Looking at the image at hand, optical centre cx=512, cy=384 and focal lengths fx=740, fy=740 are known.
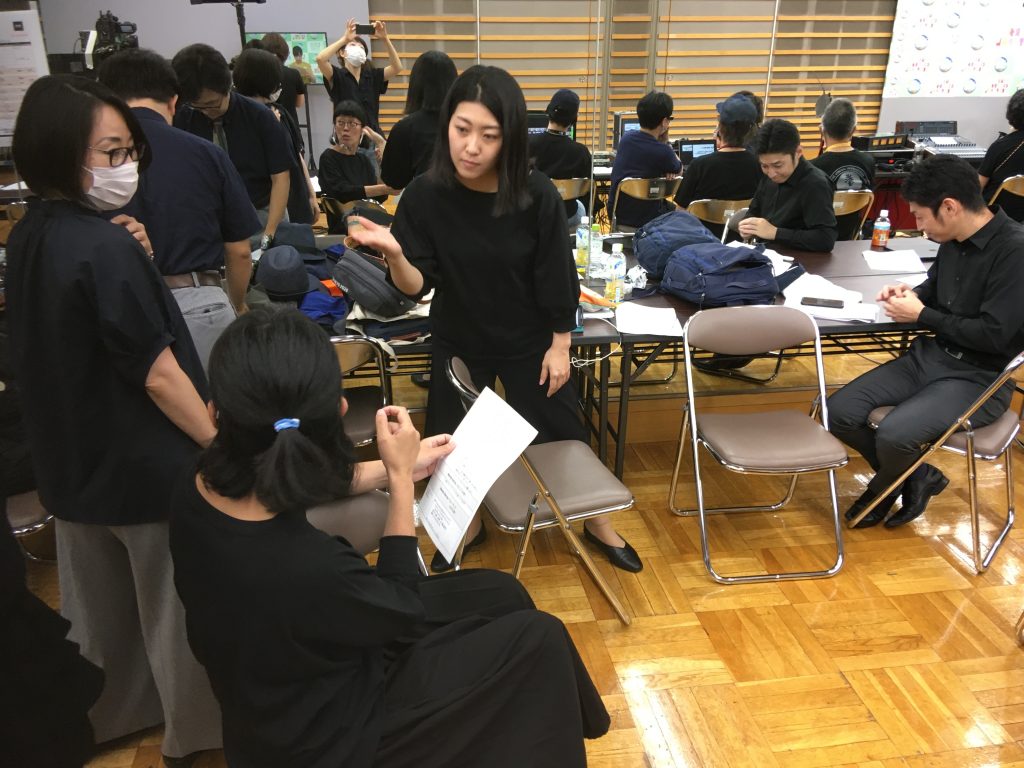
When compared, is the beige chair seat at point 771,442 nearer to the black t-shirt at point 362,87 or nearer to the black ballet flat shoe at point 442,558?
the black ballet flat shoe at point 442,558

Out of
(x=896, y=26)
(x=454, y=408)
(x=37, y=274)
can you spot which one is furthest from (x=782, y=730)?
(x=896, y=26)

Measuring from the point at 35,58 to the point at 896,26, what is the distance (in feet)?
25.9

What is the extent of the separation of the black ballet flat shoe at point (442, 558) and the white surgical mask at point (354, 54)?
4109 mm

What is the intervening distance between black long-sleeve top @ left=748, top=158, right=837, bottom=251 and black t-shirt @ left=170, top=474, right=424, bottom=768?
9.88 ft

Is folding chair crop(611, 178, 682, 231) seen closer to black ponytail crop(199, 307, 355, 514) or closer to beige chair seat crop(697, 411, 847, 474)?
beige chair seat crop(697, 411, 847, 474)

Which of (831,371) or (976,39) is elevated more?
(976,39)

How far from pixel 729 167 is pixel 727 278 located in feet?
5.22

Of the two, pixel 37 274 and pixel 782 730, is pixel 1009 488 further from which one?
pixel 37 274

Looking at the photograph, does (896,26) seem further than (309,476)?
Yes

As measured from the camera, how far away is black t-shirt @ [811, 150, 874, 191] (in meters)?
4.25

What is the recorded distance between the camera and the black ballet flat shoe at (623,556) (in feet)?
8.41

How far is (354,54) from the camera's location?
5430 mm

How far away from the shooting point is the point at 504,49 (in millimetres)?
7469

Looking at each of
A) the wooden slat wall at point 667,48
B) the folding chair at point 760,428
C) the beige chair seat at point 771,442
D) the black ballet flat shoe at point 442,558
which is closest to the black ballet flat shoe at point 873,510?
the folding chair at point 760,428
